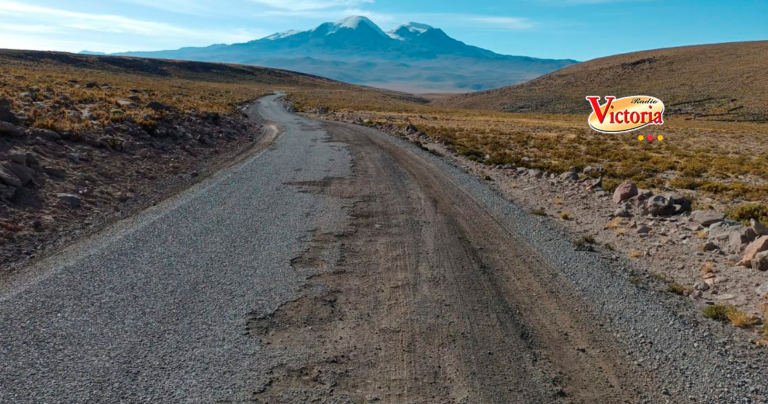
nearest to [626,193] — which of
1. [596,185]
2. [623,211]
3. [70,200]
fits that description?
[623,211]

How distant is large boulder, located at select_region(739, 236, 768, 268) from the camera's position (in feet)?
23.1

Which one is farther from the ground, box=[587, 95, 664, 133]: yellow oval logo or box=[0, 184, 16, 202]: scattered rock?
box=[587, 95, 664, 133]: yellow oval logo

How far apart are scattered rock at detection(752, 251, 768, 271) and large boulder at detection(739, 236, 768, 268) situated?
97 mm

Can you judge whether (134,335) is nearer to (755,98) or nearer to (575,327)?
(575,327)

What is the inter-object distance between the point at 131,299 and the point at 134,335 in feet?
3.02

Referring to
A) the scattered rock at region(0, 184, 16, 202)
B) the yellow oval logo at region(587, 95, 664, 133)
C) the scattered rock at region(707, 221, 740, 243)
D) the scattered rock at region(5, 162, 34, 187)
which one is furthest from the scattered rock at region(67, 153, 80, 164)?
the yellow oval logo at region(587, 95, 664, 133)

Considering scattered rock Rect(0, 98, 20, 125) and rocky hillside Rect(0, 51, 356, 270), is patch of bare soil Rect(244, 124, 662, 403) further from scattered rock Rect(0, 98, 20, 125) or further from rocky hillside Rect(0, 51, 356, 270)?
scattered rock Rect(0, 98, 20, 125)

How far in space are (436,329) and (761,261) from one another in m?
5.29

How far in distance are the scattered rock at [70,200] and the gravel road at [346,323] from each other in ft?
5.26

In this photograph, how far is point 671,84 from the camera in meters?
80.9

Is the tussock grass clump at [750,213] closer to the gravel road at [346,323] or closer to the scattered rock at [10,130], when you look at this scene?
the gravel road at [346,323]

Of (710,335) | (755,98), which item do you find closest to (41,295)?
(710,335)

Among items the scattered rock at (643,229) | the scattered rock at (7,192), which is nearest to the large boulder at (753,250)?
the scattered rock at (643,229)

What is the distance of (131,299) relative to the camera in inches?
217
